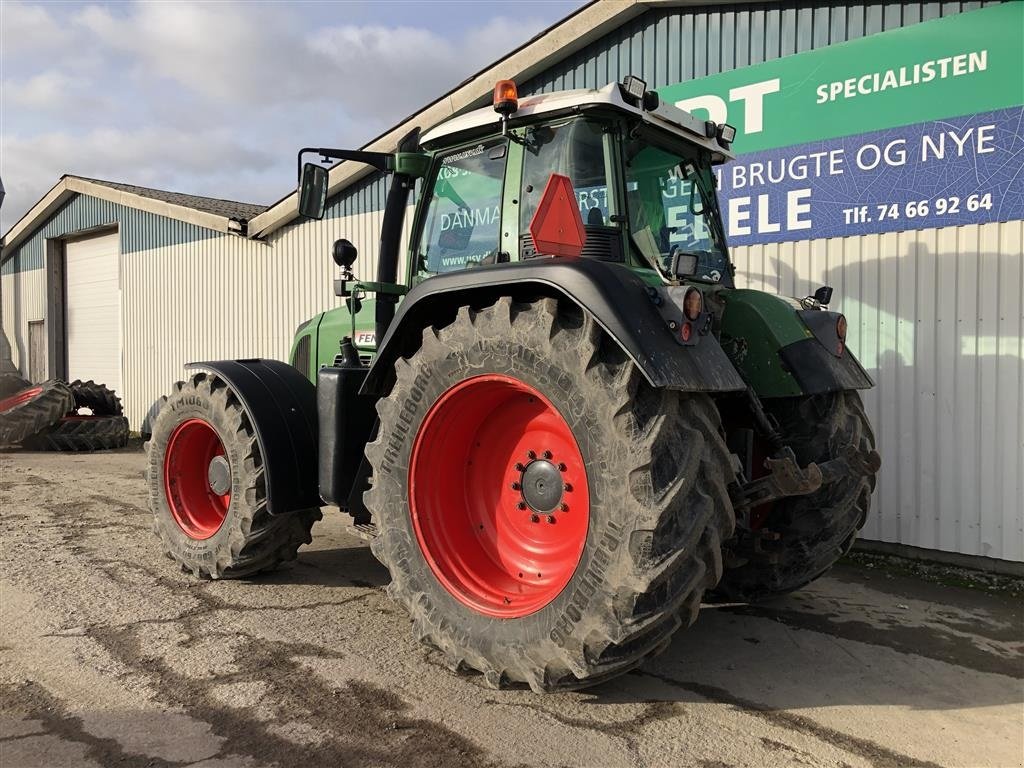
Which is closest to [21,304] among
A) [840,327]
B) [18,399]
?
[18,399]

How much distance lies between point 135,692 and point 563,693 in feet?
5.96

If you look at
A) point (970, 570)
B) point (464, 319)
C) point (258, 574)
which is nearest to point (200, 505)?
point (258, 574)

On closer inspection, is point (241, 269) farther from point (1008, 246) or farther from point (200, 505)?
point (1008, 246)

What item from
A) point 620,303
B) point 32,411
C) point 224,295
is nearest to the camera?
point 620,303

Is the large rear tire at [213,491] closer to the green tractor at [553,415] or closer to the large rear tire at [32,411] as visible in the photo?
the green tractor at [553,415]

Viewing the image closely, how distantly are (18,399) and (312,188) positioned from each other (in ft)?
31.5

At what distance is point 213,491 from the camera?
5.18 m

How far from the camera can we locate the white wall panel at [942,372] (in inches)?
221

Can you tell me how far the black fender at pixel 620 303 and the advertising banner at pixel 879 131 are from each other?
3717 mm

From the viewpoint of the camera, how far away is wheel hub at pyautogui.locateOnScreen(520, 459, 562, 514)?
3.49 m

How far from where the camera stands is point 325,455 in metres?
4.38

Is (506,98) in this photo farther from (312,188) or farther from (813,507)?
(813,507)

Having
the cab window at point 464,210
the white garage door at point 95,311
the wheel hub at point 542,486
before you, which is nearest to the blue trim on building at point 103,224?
the white garage door at point 95,311

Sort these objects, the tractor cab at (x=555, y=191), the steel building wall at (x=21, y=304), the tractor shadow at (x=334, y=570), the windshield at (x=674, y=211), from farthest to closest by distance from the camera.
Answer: the steel building wall at (x=21, y=304) → the tractor shadow at (x=334, y=570) → the windshield at (x=674, y=211) → the tractor cab at (x=555, y=191)
